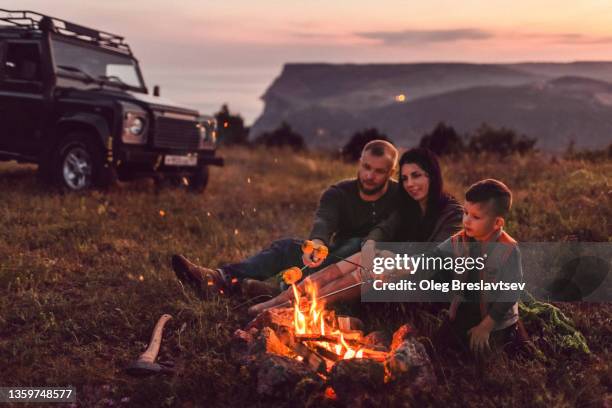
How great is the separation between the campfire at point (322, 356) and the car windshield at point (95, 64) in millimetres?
6691

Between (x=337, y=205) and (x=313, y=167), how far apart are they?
7342 mm

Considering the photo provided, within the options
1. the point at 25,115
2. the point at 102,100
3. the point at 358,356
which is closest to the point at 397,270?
the point at 358,356

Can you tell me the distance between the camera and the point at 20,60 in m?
8.88

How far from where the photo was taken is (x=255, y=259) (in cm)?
482

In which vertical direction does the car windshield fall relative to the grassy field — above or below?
above

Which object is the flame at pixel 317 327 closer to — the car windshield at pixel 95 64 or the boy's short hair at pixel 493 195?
the boy's short hair at pixel 493 195

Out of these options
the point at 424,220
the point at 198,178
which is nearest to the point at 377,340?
the point at 424,220

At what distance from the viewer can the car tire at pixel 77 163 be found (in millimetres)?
8578

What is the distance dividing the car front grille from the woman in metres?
5.46

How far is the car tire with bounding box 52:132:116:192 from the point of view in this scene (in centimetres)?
858

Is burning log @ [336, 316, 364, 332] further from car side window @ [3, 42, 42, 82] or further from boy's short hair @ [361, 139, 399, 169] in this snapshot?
car side window @ [3, 42, 42, 82]

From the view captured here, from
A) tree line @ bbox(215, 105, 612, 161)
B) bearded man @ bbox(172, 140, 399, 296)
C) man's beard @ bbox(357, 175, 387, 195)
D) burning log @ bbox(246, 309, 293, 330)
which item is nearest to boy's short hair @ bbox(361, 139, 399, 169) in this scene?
bearded man @ bbox(172, 140, 399, 296)

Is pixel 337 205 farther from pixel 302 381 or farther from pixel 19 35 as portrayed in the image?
pixel 19 35

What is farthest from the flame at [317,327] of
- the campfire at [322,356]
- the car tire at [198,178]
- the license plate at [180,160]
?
the car tire at [198,178]
